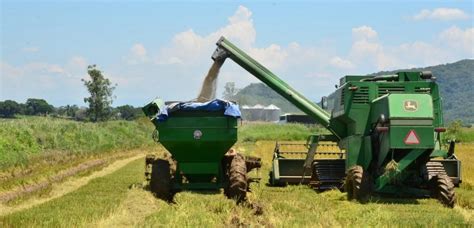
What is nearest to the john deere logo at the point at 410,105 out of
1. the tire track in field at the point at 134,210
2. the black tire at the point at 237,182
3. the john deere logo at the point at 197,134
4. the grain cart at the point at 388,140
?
the grain cart at the point at 388,140

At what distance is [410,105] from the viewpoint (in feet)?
48.1

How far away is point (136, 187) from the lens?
55.5ft

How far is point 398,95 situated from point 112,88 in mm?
55835

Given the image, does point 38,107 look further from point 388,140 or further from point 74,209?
point 74,209

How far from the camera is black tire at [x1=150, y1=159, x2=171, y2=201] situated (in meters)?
14.7

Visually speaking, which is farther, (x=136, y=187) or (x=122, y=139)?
(x=122, y=139)

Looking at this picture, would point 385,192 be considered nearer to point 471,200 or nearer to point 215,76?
point 471,200

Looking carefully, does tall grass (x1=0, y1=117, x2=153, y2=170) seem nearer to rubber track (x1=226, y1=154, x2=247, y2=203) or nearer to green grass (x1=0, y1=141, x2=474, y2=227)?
green grass (x1=0, y1=141, x2=474, y2=227)

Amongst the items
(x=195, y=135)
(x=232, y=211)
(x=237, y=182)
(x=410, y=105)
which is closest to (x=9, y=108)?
(x=195, y=135)

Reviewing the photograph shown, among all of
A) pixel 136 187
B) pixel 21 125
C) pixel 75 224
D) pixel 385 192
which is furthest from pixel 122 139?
pixel 75 224

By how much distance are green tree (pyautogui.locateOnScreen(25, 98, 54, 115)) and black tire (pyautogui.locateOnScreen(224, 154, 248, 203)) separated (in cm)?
10110

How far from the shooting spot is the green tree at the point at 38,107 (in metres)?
111

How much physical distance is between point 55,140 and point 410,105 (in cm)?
2332

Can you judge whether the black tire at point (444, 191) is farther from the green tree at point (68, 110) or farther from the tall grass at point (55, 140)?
the green tree at point (68, 110)
